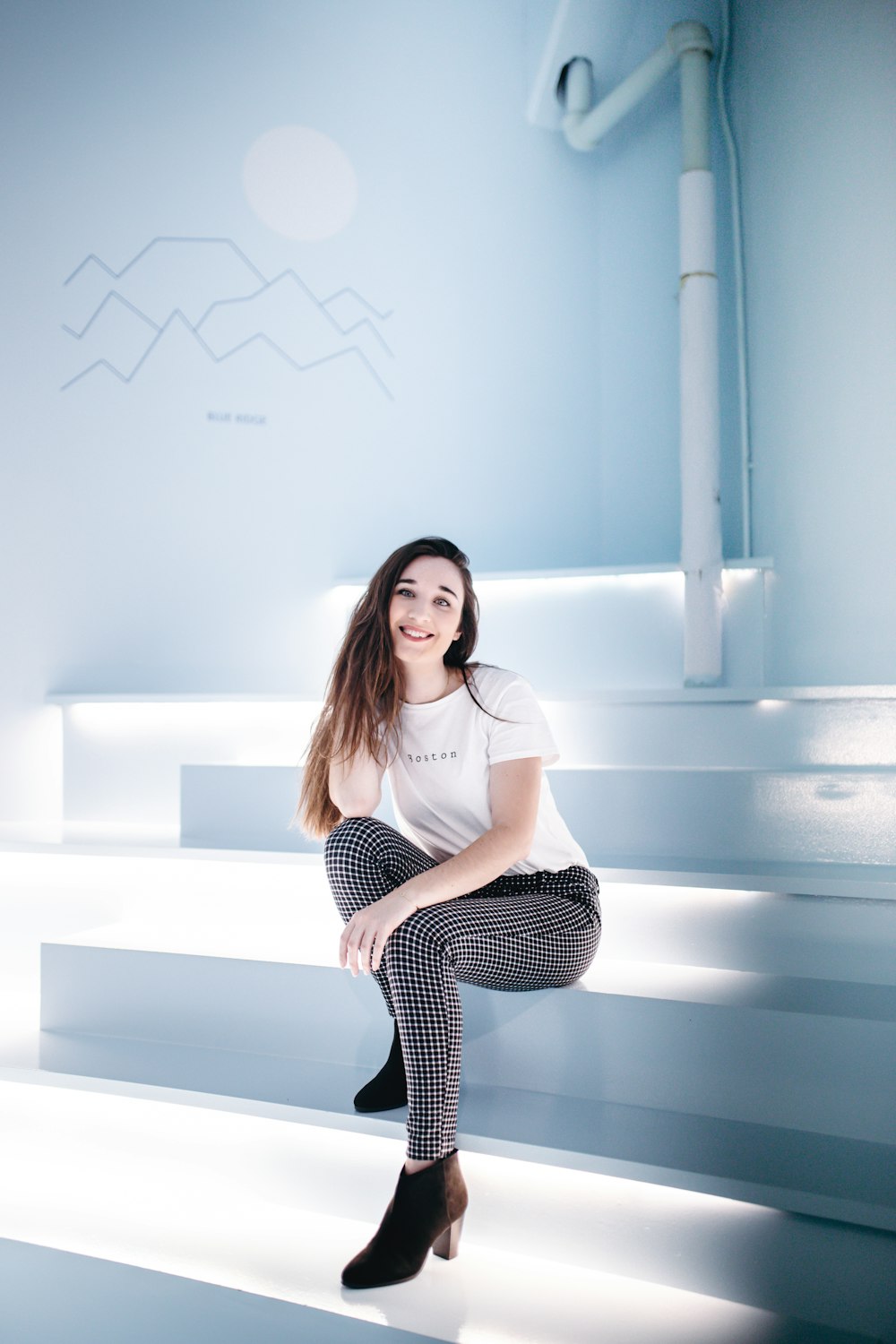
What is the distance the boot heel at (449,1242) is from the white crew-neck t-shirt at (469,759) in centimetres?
53

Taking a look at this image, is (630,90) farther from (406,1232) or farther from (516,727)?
(406,1232)

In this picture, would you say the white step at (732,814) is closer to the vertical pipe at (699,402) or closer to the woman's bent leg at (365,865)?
the woman's bent leg at (365,865)

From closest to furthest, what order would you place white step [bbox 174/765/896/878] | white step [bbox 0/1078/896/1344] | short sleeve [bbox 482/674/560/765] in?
white step [bbox 0/1078/896/1344]
short sleeve [bbox 482/674/560/765]
white step [bbox 174/765/896/878]


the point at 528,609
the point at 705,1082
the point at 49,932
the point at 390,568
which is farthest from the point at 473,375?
the point at 705,1082

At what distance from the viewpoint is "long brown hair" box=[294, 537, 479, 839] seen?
1608 millimetres

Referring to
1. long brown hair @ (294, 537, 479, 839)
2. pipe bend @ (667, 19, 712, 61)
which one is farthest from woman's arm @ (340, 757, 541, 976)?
pipe bend @ (667, 19, 712, 61)

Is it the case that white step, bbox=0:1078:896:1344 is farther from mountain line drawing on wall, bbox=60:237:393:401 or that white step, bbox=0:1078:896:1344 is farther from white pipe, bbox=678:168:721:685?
mountain line drawing on wall, bbox=60:237:393:401

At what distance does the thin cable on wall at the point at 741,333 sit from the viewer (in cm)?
319

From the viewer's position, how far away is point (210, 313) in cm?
323

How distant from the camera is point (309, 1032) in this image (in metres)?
1.72

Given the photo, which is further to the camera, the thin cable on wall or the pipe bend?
the thin cable on wall

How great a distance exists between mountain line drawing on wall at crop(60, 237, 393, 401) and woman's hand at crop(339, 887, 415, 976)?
7.87 feet

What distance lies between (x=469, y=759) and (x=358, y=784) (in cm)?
19

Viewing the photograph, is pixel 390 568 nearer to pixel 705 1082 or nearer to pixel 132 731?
pixel 705 1082
